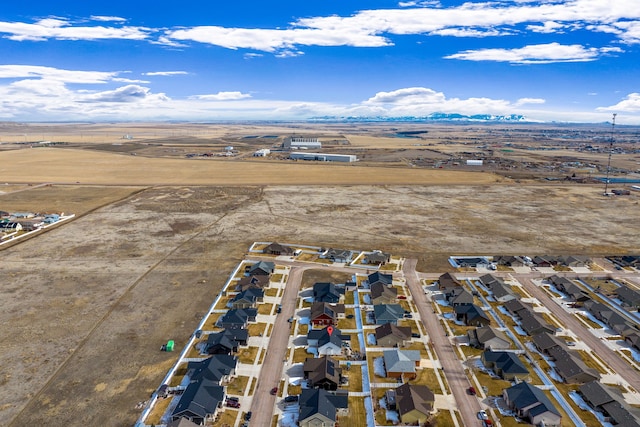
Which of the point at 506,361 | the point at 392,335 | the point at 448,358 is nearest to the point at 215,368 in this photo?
the point at 392,335

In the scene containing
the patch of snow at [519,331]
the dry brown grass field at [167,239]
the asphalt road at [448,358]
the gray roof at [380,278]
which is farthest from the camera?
the gray roof at [380,278]

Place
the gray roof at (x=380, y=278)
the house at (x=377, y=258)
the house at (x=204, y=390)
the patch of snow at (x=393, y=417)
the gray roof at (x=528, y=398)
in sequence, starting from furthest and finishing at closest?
the house at (x=377, y=258)
the gray roof at (x=380, y=278)
the patch of snow at (x=393, y=417)
the gray roof at (x=528, y=398)
the house at (x=204, y=390)

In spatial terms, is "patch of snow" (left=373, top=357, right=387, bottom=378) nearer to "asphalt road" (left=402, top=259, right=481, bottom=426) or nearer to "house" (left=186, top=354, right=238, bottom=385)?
"asphalt road" (left=402, top=259, right=481, bottom=426)

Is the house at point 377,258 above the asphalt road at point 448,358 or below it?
above

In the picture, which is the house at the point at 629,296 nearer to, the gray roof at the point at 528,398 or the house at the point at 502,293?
the house at the point at 502,293

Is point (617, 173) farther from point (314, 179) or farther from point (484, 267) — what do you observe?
point (484, 267)

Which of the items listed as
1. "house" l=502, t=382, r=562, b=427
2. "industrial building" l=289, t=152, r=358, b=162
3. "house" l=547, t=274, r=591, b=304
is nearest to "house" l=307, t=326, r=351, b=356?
"house" l=502, t=382, r=562, b=427

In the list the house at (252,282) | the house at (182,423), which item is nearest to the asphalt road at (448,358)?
the house at (252,282)
